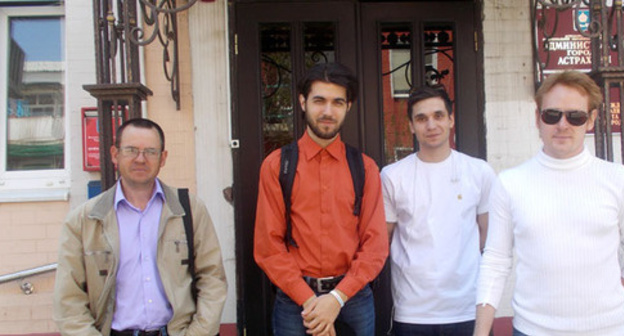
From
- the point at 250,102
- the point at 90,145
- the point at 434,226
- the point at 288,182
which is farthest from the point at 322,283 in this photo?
the point at 90,145

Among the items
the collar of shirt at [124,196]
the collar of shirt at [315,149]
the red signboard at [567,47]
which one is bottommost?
the collar of shirt at [124,196]

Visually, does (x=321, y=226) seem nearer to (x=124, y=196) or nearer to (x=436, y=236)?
(x=436, y=236)

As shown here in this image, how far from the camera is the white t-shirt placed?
8.19 feet

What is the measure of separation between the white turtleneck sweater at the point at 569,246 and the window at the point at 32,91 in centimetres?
320

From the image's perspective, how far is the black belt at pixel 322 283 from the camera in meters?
2.45

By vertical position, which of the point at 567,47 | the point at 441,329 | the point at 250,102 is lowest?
the point at 441,329

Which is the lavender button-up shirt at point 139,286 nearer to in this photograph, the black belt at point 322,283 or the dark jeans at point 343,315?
the dark jeans at point 343,315

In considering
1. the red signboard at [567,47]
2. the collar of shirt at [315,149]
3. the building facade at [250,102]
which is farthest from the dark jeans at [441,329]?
the red signboard at [567,47]

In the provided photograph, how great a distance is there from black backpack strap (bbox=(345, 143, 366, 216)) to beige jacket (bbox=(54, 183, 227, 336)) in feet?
2.60

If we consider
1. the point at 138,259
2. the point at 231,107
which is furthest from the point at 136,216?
the point at 231,107

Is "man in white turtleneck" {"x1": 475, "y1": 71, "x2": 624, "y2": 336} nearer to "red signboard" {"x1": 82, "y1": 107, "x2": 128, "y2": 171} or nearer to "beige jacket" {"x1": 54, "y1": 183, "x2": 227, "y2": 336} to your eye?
"beige jacket" {"x1": 54, "y1": 183, "x2": 227, "y2": 336}

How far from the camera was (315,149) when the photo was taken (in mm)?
2551

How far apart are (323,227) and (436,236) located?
57 cm

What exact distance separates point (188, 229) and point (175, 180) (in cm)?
124
